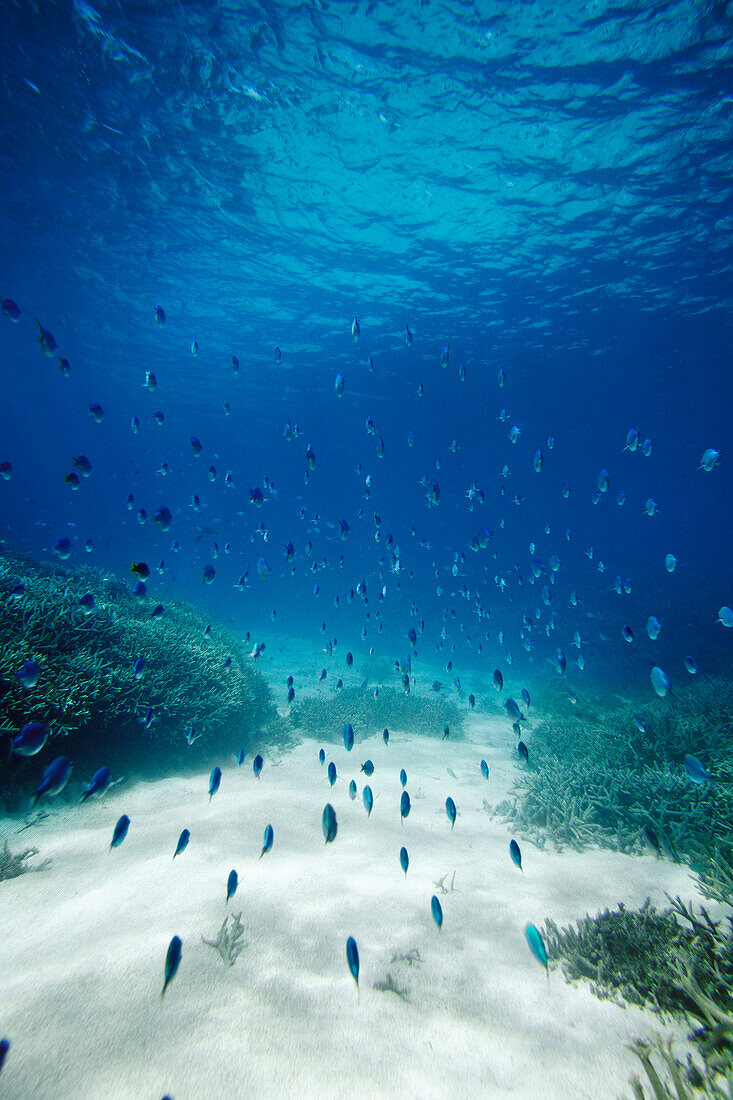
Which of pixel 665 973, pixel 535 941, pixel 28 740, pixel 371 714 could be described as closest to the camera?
pixel 535 941

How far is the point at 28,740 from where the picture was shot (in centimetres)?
421

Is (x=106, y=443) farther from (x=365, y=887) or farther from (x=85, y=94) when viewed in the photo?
(x=365, y=887)

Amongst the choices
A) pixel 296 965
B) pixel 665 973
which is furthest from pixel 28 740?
pixel 665 973

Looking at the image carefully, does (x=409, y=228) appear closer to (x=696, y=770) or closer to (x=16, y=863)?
(x=696, y=770)

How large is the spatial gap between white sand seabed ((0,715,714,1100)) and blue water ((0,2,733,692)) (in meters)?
5.87

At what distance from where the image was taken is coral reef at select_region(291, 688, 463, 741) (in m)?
12.2

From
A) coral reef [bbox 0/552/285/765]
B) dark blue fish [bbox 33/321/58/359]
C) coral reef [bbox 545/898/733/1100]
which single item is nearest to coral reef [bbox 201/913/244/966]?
coral reef [bbox 545/898/733/1100]

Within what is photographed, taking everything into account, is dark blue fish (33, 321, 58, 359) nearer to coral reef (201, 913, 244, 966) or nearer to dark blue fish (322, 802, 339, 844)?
dark blue fish (322, 802, 339, 844)

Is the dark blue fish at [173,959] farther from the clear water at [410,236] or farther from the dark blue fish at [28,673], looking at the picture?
the clear water at [410,236]

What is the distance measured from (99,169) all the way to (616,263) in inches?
854

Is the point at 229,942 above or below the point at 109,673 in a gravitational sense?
below

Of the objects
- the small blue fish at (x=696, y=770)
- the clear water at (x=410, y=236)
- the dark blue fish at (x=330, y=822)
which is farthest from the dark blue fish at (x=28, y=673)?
the small blue fish at (x=696, y=770)

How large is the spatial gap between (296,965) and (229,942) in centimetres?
68

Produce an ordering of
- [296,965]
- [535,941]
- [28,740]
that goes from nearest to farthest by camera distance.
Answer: [535,941] → [296,965] → [28,740]
